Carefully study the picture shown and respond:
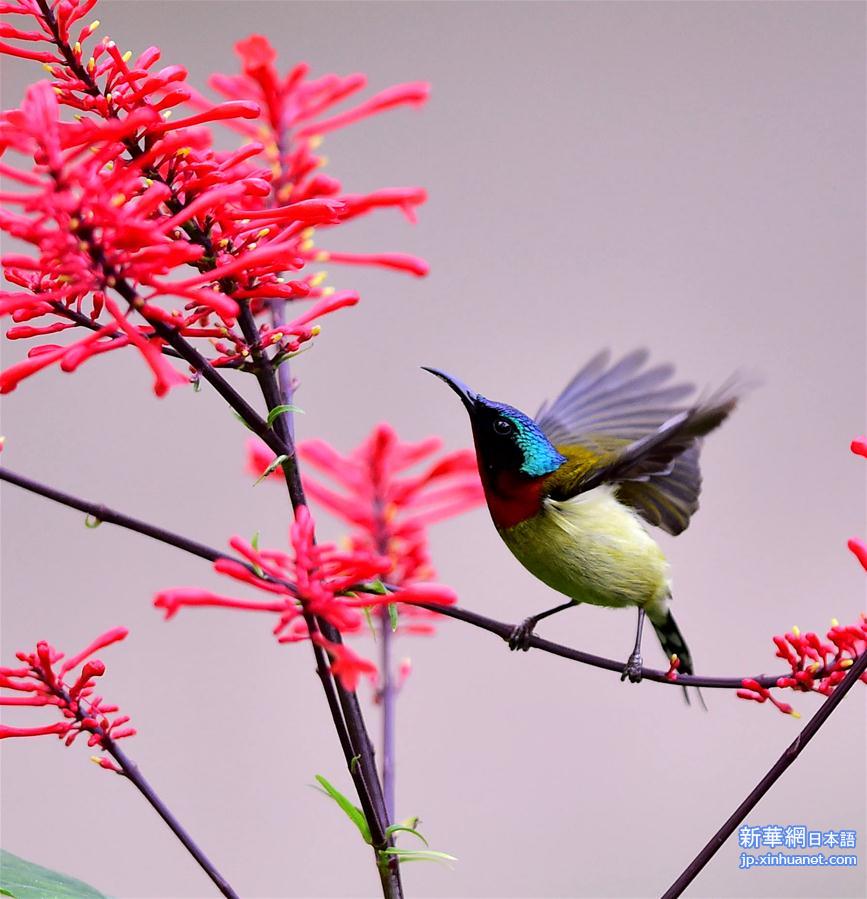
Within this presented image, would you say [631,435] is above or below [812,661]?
above

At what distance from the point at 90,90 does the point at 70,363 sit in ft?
0.77

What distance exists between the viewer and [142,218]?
0.68 metres

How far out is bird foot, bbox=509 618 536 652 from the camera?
876 mm

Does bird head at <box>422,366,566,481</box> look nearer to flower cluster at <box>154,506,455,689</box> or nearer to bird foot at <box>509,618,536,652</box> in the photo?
bird foot at <box>509,618,536,652</box>

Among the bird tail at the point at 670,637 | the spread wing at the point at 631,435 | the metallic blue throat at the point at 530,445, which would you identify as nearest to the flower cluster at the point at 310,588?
the spread wing at the point at 631,435

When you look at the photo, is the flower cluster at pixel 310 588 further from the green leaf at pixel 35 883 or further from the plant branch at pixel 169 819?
the green leaf at pixel 35 883


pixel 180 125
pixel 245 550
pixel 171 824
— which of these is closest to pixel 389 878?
pixel 171 824

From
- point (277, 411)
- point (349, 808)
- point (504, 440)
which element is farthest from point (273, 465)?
point (504, 440)

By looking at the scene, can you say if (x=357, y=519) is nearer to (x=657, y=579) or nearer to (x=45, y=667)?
(x=657, y=579)

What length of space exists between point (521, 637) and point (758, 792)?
239mm

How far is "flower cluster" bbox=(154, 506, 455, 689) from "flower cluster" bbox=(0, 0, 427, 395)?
0.13m

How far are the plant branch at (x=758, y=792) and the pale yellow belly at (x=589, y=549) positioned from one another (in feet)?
1.81

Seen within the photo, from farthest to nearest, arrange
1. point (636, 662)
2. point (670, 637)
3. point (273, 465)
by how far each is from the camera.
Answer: point (670, 637) → point (636, 662) → point (273, 465)

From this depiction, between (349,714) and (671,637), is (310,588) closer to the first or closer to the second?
(349,714)
